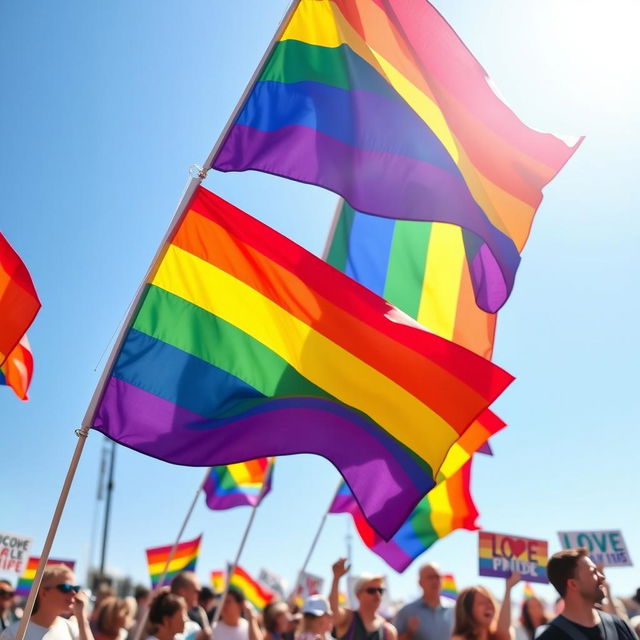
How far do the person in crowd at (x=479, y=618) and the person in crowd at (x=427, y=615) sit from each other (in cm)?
116

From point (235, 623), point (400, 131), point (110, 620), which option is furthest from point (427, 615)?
point (400, 131)

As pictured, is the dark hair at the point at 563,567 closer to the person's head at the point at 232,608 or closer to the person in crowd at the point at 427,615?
the person in crowd at the point at 427,615

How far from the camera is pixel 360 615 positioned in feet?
22.8

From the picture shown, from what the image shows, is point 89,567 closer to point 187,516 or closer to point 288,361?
point 187,516

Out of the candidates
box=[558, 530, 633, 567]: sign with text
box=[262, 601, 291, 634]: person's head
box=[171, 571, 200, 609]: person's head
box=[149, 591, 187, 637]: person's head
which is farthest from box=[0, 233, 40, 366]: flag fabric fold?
box=[558, 530, 633, 567]: sign with text

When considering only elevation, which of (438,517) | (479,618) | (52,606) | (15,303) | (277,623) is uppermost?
(15,303)

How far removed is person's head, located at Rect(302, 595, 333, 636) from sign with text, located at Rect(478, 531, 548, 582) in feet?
6.82

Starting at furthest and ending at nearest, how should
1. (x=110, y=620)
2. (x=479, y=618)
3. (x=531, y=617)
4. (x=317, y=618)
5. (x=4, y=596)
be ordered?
(x=531, y=617) < (x=4, y=596) < (x=110, y=620) < (x=317, y=618) < (x=479, y=618)

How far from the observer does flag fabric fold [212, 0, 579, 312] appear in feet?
16.7

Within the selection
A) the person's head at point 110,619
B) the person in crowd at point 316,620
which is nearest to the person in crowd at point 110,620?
the person's head at point 110,619

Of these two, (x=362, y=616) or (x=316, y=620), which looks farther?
(x=362, y=616)

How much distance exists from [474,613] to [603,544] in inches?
165

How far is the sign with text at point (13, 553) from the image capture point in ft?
30.7

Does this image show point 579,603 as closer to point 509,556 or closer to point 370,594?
point 370,594
